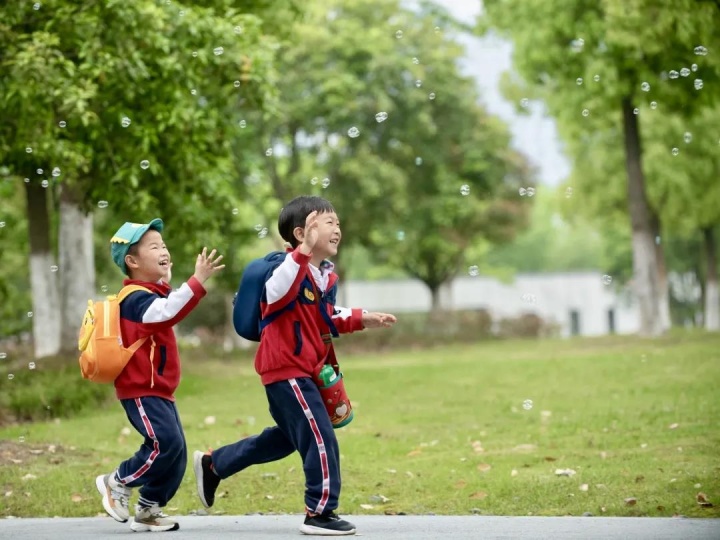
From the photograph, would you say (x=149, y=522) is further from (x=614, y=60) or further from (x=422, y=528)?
(x=614, y=60)

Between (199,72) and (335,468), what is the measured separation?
11196 millimetres

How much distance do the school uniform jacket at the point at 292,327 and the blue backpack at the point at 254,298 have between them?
0.10ft

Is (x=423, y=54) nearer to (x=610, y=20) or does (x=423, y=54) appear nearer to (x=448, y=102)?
(x=448, y=102)

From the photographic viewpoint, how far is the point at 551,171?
155ft

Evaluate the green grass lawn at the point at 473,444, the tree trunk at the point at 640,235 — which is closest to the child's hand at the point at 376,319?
the green grass lawn at the point at 473,444

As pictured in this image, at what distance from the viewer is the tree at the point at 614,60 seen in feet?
76.9

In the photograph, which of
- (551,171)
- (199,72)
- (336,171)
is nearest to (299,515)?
(199,72)

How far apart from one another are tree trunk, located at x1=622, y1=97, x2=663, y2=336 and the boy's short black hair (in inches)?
862

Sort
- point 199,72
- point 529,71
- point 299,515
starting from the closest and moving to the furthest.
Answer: point 299,515 < point 199,72 < point 529,71

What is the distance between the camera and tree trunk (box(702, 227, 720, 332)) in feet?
148

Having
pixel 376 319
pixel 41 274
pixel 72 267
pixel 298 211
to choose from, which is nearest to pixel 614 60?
pixel 72 267

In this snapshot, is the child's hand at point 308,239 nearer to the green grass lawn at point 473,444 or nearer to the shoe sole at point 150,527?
the shoe sole at point 150,527

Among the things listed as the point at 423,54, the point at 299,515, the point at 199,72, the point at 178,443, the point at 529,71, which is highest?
the point at 423,54

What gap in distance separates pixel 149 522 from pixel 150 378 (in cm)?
82
